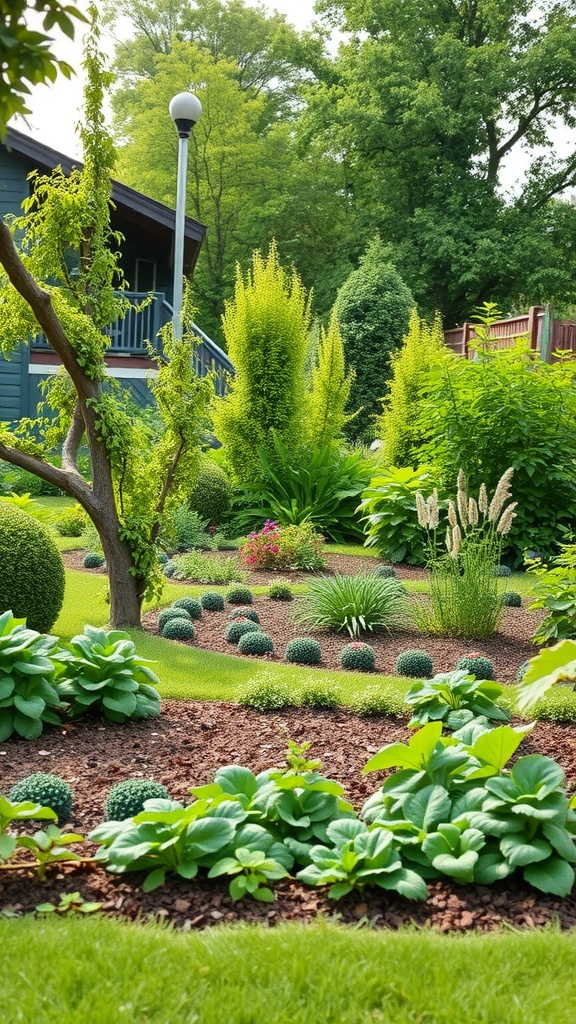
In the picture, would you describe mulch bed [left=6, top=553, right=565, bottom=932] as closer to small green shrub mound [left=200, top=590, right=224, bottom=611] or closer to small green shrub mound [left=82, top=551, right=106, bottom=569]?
small green shrub mound [left=200, top=590, right=224, bottom=611]

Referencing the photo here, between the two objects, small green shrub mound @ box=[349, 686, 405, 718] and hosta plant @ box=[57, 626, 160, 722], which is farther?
small green shrub mound @ box=[349, 686, 405, 718]

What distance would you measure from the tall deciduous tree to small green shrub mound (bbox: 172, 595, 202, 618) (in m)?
0.71

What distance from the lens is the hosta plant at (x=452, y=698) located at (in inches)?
164

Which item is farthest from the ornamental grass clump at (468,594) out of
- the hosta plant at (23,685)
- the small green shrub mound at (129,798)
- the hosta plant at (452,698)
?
the small green shrub mound at (129,798)

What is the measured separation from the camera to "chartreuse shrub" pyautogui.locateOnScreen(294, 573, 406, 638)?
270 inches

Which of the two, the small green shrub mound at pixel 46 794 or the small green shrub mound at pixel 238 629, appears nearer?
the small green shrub mound at pixel 46 794

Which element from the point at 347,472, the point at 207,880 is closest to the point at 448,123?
the point at 347,472

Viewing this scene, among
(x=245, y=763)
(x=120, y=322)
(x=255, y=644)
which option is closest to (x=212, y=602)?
(x=255, y=644)

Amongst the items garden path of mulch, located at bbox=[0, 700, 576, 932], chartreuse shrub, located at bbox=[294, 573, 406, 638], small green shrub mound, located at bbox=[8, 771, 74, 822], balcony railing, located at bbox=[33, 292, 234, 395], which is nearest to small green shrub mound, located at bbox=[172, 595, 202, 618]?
chartreuse shrub, located at bbox=[294, 573, 406, 638]

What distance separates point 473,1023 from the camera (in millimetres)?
1981

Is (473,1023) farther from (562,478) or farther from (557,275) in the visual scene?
(557,275)

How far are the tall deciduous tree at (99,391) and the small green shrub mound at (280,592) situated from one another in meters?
1.79

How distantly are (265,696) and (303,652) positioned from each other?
1154mm

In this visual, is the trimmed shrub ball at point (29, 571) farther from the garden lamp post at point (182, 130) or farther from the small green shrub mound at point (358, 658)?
the garden lamp post at point (182, 130)
